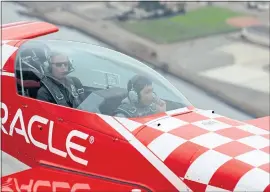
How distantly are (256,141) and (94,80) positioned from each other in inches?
63.9

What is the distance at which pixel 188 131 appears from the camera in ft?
15.2

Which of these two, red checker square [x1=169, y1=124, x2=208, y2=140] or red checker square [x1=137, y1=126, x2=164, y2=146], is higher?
red checker square [x1=169, y1=124, x2=208, y2=140]

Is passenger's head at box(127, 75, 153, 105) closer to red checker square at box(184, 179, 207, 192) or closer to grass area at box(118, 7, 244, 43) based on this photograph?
red checker square at box(184, 179, 207, 192)

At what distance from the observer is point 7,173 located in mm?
5449

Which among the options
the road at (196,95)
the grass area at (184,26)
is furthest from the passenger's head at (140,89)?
the grass area at (184,26)

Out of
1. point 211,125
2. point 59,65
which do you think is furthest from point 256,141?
point 59,65

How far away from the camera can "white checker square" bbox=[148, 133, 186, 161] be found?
4.44m

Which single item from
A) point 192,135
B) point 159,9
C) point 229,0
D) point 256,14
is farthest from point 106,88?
point 229,0

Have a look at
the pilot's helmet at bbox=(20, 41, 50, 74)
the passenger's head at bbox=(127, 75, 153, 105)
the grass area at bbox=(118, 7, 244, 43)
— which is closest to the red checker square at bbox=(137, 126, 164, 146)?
the passenger's head at bbox=(127, 75, 153, 105)

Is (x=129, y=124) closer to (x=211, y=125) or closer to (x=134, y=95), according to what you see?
(x=134, y=95)

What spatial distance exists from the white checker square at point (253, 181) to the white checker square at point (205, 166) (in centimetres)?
22

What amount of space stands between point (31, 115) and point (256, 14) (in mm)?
16123

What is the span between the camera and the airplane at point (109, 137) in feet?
14.1

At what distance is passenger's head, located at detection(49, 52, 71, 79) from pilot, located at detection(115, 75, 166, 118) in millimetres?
642
